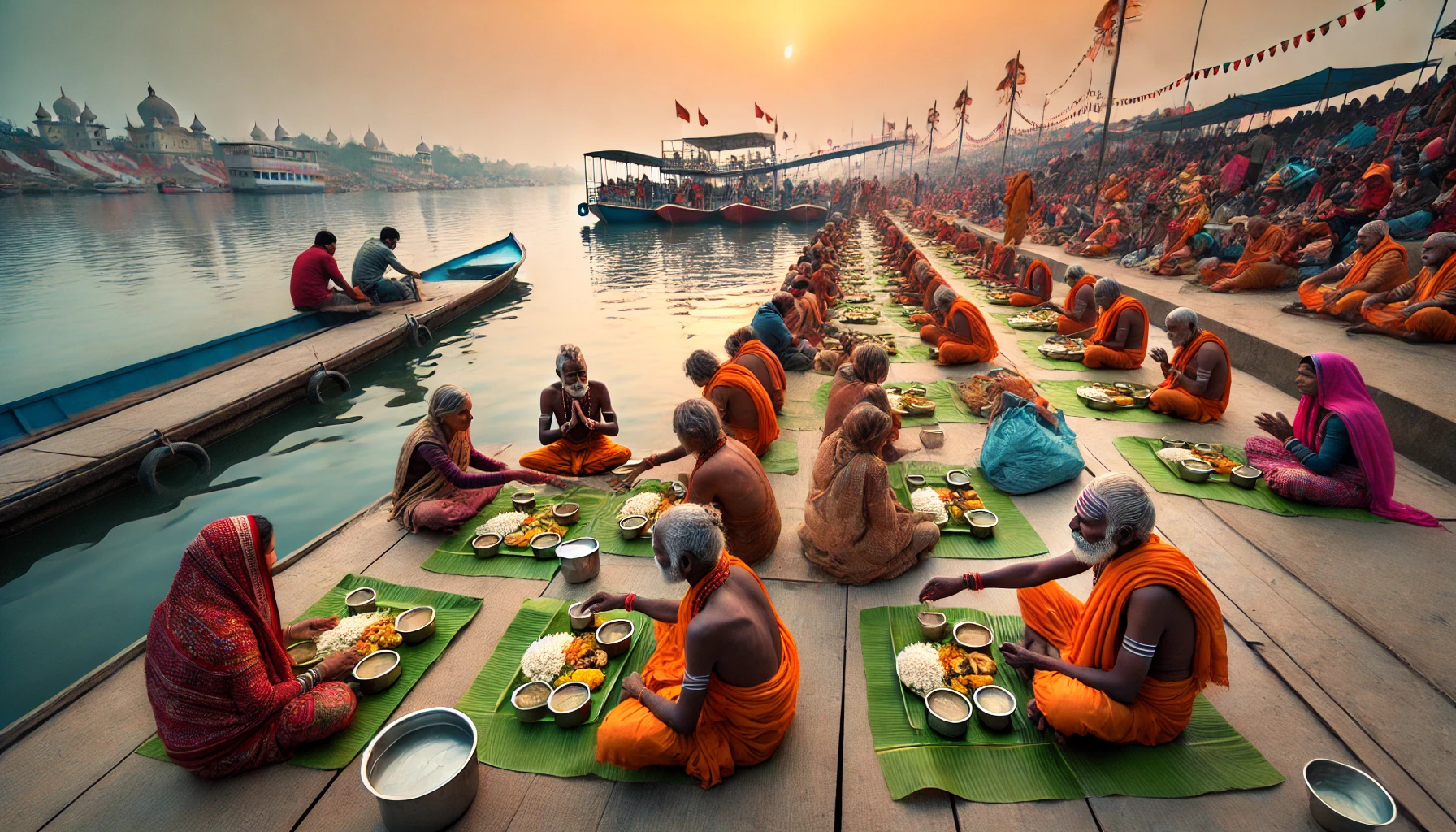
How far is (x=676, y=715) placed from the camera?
280 cm

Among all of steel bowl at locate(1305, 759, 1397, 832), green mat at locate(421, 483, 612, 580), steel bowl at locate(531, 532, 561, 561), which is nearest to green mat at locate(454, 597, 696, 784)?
green mat at locate(421, 483, 612, 580)

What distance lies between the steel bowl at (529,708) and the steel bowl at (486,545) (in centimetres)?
172

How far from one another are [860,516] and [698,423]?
4.36 feet

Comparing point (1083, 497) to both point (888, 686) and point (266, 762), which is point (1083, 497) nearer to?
point (888, 686)

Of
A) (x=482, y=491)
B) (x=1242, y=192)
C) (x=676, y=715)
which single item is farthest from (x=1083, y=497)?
(x=1242, y=192)

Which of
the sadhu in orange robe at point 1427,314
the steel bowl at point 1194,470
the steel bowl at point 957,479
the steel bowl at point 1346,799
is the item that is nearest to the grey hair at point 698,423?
the steel bowl at point 957,479

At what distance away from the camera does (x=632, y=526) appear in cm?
512

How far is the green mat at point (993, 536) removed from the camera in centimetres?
471

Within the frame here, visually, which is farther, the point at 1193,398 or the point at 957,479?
the point at 1193,398

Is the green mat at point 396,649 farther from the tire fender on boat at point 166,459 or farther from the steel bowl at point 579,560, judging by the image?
the tire fender on boat at point 166,459

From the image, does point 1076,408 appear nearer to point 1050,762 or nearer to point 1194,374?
point 1194,374

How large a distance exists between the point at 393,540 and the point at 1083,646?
527cm

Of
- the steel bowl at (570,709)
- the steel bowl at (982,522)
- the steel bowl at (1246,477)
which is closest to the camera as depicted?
the steel bowl at (570,709)

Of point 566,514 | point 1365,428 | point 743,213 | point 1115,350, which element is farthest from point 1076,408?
point 743,213
